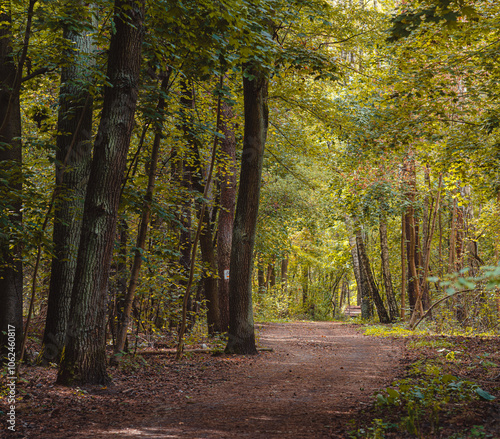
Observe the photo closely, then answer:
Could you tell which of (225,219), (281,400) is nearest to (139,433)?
(281,400)

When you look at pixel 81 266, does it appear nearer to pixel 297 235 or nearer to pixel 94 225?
pixel 94 225

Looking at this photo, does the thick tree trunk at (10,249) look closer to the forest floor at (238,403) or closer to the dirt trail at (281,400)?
the forest floor at (238,403)

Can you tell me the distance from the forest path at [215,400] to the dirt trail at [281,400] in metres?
0.01

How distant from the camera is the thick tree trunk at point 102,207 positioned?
19.4 feet

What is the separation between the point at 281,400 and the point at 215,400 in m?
0.92

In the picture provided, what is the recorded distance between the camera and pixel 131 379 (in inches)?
277

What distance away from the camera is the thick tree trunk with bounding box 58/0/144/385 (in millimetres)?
5902

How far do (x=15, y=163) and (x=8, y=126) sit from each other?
8.47 feet

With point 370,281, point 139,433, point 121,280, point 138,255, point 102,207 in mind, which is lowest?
point 139,433

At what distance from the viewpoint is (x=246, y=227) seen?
9.91 metres

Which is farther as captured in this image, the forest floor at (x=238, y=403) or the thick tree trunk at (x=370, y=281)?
the thick tree trunk at (x=370, y=281)

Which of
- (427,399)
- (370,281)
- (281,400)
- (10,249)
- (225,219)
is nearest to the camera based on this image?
(427,399)

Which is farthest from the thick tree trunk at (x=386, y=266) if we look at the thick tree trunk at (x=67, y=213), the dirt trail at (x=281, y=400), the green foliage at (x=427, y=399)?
the thick tree trunk at (x=67, y=213)

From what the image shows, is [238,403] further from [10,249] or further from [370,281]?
[370,281]
